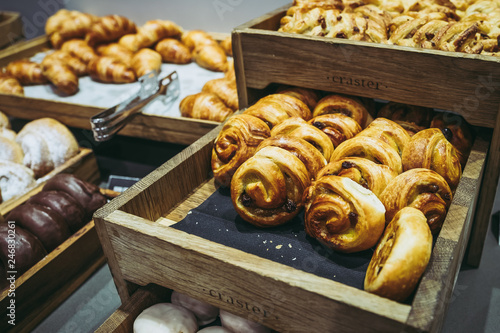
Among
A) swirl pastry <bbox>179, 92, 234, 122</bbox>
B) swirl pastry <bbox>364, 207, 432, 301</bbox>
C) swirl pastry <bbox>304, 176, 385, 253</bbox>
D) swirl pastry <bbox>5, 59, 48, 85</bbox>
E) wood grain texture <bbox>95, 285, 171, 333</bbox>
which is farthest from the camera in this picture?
swirl pastry <bbox>5, 59, 48, 85</bbox>

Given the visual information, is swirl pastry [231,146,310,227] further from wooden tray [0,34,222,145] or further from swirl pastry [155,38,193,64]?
swirl pastry [155,38,193,64]

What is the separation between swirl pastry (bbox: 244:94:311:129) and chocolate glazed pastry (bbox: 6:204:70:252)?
3.74 ft

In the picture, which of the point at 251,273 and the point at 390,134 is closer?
the point at 251,273

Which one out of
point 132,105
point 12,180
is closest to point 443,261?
point 132,105

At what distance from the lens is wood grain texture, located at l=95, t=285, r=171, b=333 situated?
1.38m

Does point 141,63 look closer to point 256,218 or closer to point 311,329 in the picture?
point 256,218

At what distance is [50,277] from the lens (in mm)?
1996

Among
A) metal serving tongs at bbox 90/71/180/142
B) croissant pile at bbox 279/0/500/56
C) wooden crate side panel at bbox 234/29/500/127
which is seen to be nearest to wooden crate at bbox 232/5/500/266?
wooden crate side panel at bbox 234/29/500/127

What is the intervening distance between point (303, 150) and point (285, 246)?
1.08 ft

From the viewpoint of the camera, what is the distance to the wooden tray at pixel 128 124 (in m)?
2.42

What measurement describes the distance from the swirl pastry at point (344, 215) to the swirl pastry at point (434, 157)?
282 millimetres

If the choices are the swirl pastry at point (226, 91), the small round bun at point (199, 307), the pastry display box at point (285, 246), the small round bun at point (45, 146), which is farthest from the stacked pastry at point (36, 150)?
the small round bun at point (199, 307)

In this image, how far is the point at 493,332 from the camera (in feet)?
5.64

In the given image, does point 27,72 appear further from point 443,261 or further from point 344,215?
point 443,261
